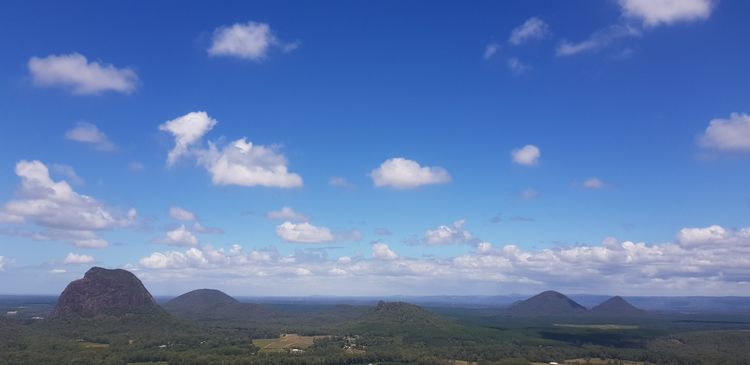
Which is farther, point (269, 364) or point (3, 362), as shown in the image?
point (269, 364)

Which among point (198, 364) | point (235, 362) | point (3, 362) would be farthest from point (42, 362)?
point (235, 362)

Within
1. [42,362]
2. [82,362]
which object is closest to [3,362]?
[42,362]

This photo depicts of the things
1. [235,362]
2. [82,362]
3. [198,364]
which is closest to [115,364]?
[82,362]

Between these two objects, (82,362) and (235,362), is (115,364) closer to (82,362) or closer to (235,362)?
(82,362)

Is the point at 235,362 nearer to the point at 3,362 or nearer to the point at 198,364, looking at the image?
the point at 198,364

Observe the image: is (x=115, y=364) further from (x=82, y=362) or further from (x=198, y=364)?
(x=198, y=364)

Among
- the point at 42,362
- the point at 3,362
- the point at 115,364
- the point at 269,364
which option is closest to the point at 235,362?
the point at 269,364

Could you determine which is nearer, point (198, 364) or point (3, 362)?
point (3, 362)
